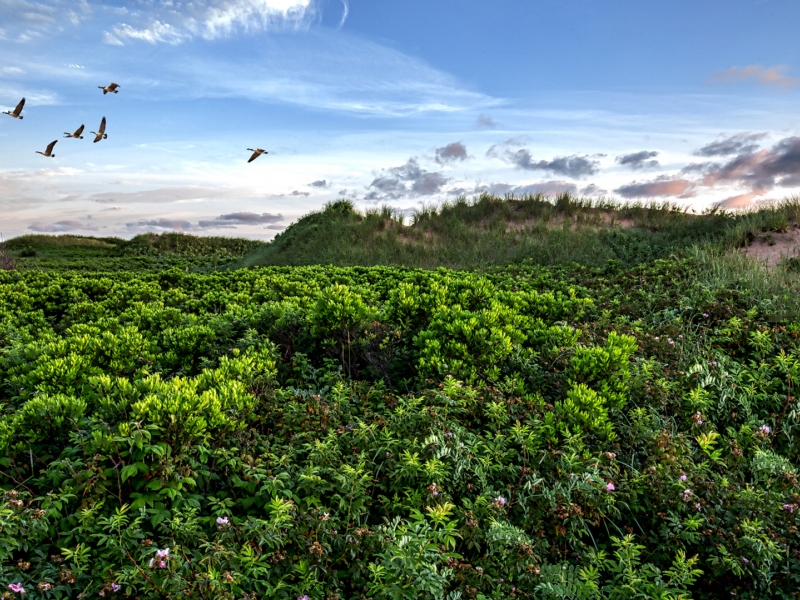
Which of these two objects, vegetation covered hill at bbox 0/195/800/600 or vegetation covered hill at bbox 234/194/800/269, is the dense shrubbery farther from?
vegetation covered hill at bbox 234/194/800/269

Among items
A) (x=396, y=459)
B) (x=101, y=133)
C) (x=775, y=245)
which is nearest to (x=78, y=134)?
(x=101, y=133)

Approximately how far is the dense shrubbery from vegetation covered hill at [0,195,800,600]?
20 mm

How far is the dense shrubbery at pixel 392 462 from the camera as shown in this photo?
9.90 ft

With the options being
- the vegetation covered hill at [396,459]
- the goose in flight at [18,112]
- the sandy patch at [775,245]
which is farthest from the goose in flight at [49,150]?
the sandy patch at [775,245]

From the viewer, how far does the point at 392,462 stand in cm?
381

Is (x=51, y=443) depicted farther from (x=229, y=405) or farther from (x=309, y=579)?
(x=309, y=579)

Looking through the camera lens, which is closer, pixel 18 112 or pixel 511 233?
pixel 18 112

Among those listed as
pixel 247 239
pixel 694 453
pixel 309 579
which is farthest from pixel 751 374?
pixel 247 239

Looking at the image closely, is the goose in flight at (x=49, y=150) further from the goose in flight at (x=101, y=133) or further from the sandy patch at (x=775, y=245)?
the sandy patch at (x=775, y=245)

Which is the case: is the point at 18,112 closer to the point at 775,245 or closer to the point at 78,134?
the point at 78,134

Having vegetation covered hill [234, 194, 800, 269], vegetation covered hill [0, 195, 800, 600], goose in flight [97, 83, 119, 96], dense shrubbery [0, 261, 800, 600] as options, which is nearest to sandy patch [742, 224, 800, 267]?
vegetation covered hill [234, 194, 800, 269]

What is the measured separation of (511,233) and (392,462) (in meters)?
17.0

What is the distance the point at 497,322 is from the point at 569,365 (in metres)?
0.84

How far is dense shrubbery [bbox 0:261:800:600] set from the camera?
302cm
